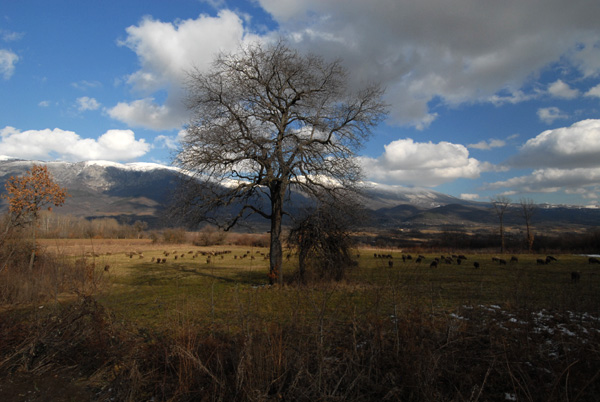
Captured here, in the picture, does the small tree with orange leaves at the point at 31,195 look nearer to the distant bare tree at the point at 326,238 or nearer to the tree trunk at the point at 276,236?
the tree trunk at the point at 276,236

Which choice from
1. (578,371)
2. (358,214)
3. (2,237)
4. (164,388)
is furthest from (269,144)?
(578,371)

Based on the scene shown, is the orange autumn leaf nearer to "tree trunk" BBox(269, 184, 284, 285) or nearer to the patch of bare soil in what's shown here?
"tree trunk" BBox(269, 184, 284, 285)

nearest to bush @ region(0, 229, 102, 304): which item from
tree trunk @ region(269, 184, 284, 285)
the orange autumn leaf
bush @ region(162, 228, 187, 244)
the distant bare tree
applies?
the orange autumn leaf

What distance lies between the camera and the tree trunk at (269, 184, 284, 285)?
16.0 metres

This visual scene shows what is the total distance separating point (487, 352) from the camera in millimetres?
5184

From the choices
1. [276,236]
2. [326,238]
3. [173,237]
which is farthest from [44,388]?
[173,237]

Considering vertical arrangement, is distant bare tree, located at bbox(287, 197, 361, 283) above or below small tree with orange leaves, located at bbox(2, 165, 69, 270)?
below

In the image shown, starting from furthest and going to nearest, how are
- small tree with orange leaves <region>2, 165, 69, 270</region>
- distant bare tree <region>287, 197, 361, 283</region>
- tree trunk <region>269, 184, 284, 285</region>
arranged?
tree trunk <region>269, 184, 284, 285</region>
distant bare tree <region>287, 197, 361, 283</region>
small tree with orange leaves <region>2, 165, 69, 270</region>

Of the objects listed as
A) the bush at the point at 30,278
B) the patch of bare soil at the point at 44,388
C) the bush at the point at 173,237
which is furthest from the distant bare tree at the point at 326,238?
the bush at the point at 173,237

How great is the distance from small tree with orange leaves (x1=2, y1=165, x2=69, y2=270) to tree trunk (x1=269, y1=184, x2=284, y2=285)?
1037cm

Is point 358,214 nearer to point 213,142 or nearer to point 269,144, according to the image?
point 269,144

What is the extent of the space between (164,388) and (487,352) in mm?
5219

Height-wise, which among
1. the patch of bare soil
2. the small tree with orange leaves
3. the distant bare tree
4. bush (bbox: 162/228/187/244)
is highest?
the small tree with orange leaves

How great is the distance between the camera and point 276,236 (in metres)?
16.0
